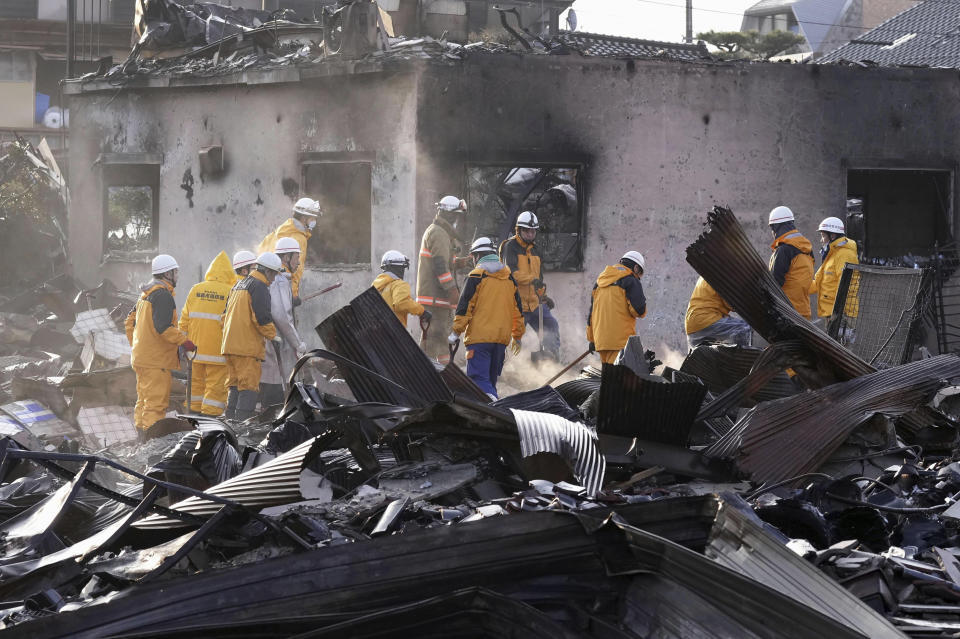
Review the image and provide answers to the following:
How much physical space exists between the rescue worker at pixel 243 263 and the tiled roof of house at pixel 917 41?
17.7m

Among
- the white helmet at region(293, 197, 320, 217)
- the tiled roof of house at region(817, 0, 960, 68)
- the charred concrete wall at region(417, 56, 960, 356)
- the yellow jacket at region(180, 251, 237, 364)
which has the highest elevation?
the tiled roof of house at region(817, 0, 960, 68)

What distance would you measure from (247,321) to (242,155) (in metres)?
5.21

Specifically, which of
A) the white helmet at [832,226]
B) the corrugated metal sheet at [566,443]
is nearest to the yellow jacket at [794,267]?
the white helmet at [832,226]

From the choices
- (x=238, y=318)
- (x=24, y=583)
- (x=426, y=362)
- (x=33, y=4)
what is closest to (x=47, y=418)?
(x=238, y=318)

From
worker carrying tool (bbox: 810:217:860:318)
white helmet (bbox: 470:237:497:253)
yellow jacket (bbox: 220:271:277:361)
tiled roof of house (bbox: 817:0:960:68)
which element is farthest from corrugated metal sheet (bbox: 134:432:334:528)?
tiled roof of house (bbox: 817:0:960:68)

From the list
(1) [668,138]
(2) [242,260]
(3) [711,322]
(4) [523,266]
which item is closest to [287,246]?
(2) [242,260]

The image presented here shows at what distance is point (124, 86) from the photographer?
14.4 m

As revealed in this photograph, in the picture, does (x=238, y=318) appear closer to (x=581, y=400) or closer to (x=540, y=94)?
(x=581, y=400)

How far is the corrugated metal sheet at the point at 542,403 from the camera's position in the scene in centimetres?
574

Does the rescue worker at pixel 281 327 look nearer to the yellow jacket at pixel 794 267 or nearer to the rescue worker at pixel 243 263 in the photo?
the rescue worker at pixel 243 263

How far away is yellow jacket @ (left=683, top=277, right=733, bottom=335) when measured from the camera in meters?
8.78

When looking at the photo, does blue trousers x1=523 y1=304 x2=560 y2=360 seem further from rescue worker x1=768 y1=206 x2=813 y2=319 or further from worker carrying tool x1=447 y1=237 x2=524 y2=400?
rescue worker x1=768 y1=206 x2=813 y2=319

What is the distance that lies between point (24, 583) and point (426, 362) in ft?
8.20

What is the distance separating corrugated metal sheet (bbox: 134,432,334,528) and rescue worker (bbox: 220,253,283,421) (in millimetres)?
4463
